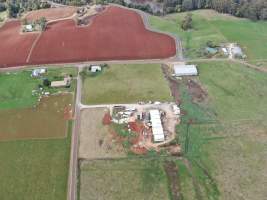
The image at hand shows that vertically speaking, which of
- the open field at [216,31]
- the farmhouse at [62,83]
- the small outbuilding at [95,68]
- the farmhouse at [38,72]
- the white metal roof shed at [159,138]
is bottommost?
the white metal roof shed at [159,138]

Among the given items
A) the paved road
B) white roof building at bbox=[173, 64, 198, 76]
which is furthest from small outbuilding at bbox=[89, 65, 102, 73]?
white roof building at bbox=[173, 64, 198, 76]

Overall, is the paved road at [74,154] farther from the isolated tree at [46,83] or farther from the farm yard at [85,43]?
the farm yard at [85,43]

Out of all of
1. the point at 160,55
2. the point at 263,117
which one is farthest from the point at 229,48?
the point at 263,117

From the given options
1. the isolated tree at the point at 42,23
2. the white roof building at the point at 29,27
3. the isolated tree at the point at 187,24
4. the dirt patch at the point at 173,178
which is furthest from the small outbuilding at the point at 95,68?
the dirt patch at the point at 173,178

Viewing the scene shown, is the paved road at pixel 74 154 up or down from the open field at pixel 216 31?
down

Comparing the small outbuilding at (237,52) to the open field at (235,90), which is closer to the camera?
A: the open field at (235,90)

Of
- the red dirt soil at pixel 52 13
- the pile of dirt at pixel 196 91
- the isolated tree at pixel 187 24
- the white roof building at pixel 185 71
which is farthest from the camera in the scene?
the red dirt soil at pixel 52 13

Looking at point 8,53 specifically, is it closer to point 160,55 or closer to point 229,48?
point 160,55

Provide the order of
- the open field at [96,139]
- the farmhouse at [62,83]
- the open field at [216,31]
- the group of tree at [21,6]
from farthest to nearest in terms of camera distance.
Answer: the group of tree at [21,6] → the open field at [216,31] → the farmhouse at [62,83] → the open field at [96,139]
